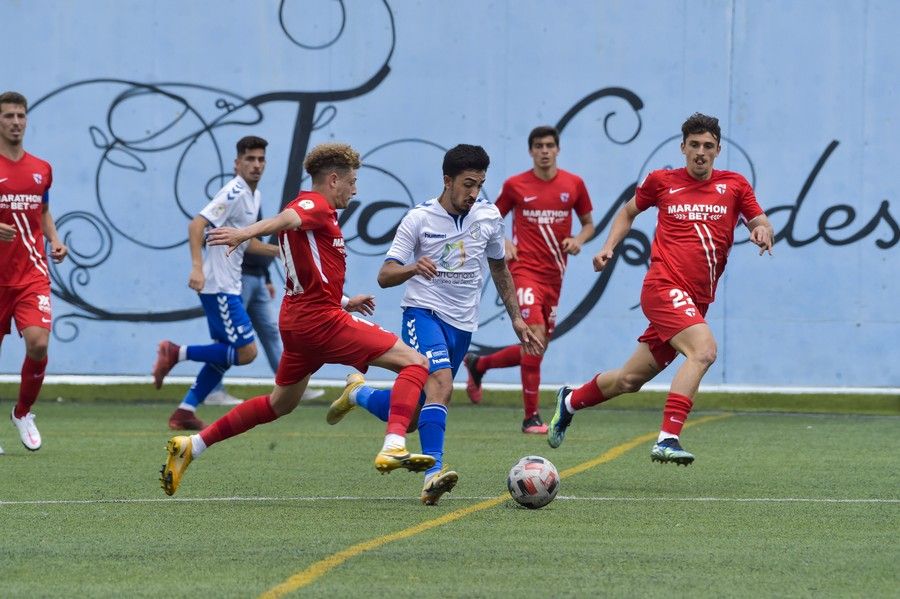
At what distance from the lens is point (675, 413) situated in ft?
31.0

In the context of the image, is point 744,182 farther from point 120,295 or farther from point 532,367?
point 120,295

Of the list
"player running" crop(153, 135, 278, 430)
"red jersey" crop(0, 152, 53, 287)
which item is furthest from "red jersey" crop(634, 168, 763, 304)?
"red jersey" crop(0, 152, 53, 287)

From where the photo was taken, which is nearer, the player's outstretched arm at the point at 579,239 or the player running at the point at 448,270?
the player running at the point at 448,270

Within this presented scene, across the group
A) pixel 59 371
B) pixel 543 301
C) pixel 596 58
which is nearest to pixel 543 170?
pixel 543 301

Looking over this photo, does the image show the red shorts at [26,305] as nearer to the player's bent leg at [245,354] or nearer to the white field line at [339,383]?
the player's bent leg at [245,354]

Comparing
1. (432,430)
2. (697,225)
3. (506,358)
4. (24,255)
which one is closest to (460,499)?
(432,430)

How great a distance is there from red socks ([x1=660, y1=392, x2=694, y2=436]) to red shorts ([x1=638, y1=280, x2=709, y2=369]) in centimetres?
53

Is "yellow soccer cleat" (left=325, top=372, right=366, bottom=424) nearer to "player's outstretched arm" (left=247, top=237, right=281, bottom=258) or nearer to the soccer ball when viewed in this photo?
the soccer ball

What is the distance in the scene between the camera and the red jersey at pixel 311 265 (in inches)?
335

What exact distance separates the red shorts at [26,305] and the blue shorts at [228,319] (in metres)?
2.67

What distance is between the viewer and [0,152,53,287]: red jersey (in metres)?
11.0

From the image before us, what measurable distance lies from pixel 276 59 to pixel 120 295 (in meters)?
2.89

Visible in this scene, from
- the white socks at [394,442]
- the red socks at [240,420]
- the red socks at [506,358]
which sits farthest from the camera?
the red socks at [506,358]

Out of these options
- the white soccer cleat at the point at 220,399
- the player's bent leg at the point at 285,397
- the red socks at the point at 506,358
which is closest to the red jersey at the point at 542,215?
the red socks at the point at 506,358
